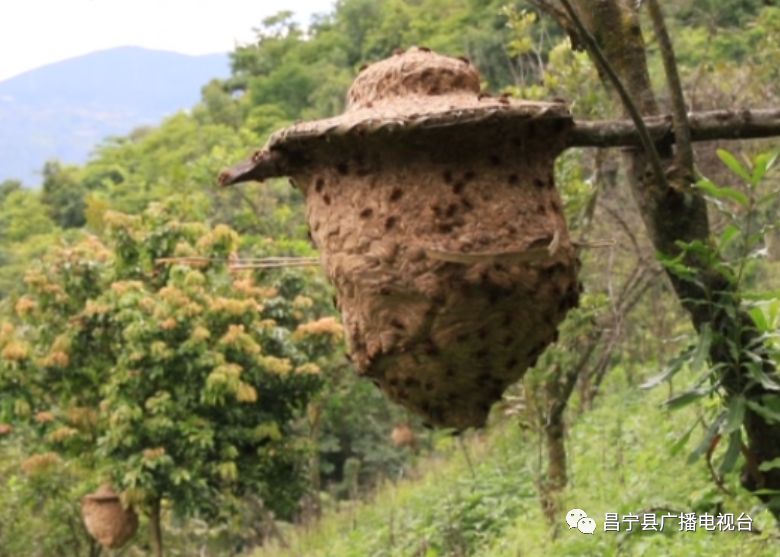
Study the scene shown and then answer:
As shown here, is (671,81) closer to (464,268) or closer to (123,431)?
(464,268)

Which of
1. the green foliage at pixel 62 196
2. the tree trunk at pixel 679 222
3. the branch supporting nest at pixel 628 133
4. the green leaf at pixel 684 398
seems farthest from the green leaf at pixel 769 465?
the green foliage at pixel 62 196

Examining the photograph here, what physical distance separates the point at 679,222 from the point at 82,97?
11560 centimetres

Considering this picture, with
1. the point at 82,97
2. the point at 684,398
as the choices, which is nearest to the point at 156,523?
the point at 684,398

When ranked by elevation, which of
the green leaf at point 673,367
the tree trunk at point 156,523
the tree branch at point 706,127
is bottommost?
the tree trunk at point 156,523

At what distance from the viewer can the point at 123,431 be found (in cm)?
889

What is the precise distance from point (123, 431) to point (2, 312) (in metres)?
6.39

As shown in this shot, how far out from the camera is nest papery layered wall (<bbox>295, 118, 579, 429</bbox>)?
137cm

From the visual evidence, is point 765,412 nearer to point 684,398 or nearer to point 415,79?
point 684,398

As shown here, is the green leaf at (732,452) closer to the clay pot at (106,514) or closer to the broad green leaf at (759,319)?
the broad green leaf at (759,319)

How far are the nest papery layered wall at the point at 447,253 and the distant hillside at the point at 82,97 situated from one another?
91824 millimetres

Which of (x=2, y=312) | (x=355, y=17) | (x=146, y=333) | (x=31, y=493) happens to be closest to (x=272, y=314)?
(x=146, y=333)

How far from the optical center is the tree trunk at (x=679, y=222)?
192cm

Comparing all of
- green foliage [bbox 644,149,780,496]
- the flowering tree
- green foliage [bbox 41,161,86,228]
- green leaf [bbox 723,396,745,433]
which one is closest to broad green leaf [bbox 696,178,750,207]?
green foliage [bbox 644,149,780,496]

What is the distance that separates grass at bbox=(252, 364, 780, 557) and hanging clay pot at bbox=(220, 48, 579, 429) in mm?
1520
